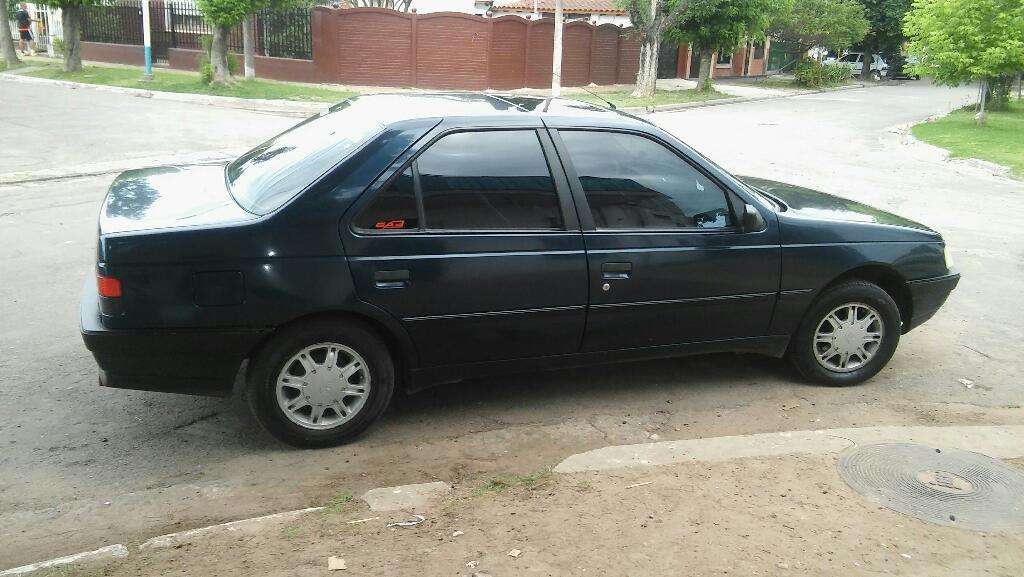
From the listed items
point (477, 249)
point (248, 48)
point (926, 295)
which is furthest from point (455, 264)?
point (248, 48)

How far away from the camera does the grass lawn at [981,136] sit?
17688 mm

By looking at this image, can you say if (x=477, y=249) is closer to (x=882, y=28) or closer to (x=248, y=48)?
(x=248, y=48)

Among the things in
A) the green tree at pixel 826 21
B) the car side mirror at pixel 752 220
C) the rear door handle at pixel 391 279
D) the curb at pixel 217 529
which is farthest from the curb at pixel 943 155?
the green tree at pixel 826 21

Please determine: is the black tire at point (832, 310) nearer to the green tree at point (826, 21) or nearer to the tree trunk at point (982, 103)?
the tree trunk at point (982, 103)

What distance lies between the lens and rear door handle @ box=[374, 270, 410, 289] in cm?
429

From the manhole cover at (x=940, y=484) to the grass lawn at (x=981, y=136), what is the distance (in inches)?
514

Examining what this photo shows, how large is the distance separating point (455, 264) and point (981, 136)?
20748mm

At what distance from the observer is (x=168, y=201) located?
15.0 ft

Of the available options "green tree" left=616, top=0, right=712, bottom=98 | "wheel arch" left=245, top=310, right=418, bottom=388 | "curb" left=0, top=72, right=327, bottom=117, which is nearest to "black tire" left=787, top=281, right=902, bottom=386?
"wheel arch" left=245, top=310, right=418, bottom=388

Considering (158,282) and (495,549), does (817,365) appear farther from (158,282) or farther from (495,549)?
(158,282)

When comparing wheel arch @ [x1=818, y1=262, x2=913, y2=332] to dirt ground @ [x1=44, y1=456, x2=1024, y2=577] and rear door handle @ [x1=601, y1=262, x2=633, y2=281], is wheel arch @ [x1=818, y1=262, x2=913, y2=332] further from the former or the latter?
dirt ground @ [x1=44, y1=456, x2=1024, y2=577]

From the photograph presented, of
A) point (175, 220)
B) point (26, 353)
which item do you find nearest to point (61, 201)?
point (26, 353)

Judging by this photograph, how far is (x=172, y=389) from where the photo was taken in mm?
4191

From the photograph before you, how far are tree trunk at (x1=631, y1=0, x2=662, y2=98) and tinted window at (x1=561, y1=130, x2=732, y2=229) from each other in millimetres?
27989
